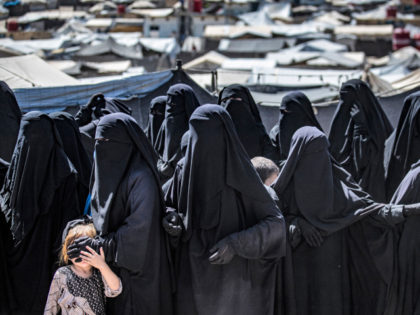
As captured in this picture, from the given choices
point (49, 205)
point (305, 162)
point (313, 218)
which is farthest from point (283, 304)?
point (49, 205)

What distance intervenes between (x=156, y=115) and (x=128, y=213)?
3.72 meters

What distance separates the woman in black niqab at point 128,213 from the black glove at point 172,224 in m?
0.05

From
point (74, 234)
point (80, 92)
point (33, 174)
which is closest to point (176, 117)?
point (80, 92)

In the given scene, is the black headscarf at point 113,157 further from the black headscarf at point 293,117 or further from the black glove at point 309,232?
the black headscarf at point 293,117

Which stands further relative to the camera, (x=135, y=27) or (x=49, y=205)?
(x=135, y=27)

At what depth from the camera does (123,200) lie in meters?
3.36

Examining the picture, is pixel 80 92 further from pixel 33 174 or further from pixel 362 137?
pixel 33 174

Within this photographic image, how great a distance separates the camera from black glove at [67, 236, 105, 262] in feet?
10.5

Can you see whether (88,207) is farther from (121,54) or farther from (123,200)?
(121,54)

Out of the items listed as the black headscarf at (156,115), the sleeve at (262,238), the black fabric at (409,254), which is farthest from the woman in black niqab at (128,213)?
the black headscarf at (156,115)

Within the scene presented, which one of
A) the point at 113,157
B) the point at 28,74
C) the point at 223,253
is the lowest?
the point at 28,74

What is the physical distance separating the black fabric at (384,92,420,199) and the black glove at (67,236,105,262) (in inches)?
122

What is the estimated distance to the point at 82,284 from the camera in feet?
10.8

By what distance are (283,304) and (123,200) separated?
44.0 inches
